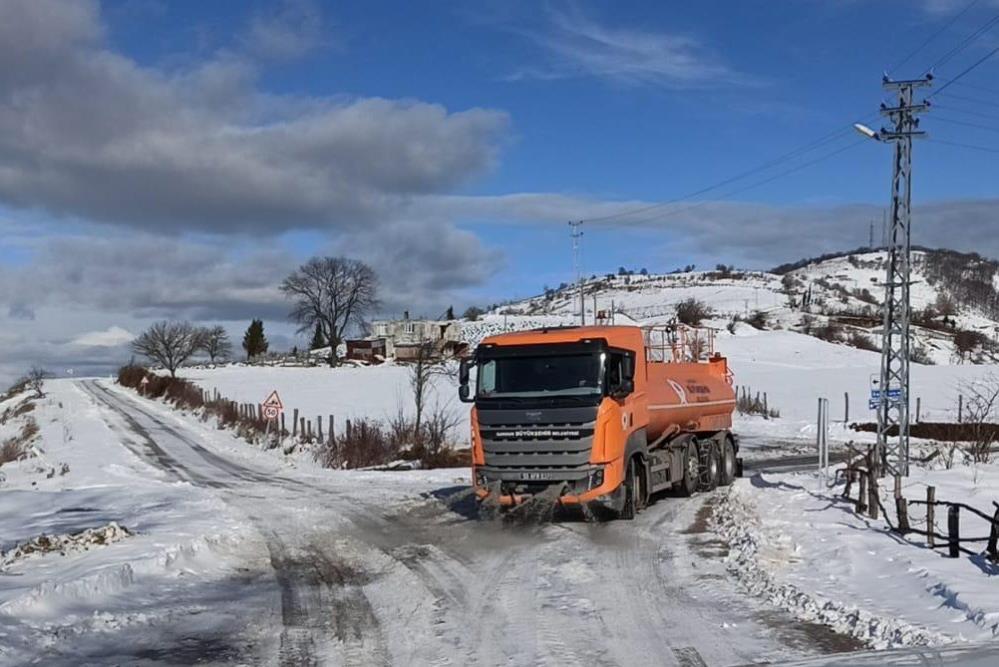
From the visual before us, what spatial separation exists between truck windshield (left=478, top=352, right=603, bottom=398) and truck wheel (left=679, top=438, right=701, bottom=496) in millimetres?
4727

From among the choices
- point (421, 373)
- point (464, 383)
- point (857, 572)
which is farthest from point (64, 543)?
point (421, 373)

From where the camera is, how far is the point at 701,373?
2138 centimetres

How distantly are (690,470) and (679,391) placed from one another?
5.65 feet

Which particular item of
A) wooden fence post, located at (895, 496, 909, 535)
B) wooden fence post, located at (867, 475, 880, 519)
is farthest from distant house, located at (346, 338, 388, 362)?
wooden fence post, located at (895, 496, 909, 535)

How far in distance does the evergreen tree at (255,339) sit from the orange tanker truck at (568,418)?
13757 cm

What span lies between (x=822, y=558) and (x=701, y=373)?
917 cm

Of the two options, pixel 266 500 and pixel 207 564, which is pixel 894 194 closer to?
pixel 266 500

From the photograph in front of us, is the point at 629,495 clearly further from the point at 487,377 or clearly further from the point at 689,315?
the point at 689,315

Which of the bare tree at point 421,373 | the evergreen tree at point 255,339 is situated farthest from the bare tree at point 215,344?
the bare tree at point 421,373

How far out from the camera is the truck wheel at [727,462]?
71.4 ft

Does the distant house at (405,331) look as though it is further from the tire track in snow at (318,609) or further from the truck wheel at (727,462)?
the tire track in snow at (318,609)

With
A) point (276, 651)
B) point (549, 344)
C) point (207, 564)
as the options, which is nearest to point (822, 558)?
point (549, 344)

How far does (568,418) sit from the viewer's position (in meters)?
15.2

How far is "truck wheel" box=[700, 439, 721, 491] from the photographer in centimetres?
→ 2073
